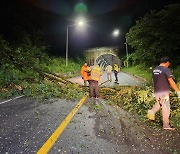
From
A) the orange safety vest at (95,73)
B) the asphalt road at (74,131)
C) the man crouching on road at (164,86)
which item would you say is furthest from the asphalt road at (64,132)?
the orange safety vest at (95,73)

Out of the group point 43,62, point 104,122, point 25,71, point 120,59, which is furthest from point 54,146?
point 120,59

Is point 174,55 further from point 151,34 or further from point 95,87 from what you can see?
point 95,87

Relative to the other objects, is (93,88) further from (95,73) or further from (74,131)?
(74,131)

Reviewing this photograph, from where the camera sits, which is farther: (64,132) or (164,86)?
(164,86)

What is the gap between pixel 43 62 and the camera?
33.5 meters

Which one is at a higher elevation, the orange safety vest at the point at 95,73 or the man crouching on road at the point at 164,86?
the orange safety vest at the point at 95,73

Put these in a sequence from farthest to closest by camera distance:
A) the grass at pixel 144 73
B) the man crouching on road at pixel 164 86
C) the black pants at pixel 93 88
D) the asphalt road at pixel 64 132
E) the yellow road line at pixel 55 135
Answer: the grass at pixel 144 73 → the black pants at pixel 93 88 → the man crouching on road at pixel 164 86 → the asphalt road at pixel 64 132 → the yellow road line at pixel 55 135

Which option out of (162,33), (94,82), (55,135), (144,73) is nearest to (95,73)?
(94,82)

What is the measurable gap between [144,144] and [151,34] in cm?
2321

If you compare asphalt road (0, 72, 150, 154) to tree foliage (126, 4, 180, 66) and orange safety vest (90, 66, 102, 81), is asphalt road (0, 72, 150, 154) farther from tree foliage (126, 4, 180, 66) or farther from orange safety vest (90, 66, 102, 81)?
tree foliage (126, 4, 180, 66)

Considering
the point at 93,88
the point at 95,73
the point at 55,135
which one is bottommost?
the point at 55,135

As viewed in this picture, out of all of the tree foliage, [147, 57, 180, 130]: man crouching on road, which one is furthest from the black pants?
the tree foliage

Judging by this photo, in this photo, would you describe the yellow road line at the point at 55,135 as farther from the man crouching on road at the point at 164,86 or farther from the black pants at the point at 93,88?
the black pants at the point at 93,88

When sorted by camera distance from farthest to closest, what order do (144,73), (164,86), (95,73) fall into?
(144,73) < (95,73) < (164,86)
